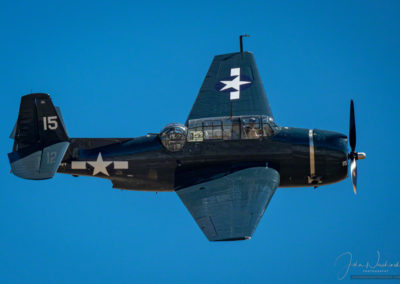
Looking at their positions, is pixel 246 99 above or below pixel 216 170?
above

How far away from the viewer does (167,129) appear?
80.1ft

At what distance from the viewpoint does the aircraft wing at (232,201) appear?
21.7 m

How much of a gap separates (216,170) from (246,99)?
2881 mm

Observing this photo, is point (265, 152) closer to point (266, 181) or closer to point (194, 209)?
point (266, 181)

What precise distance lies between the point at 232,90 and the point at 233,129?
2497 millimetres

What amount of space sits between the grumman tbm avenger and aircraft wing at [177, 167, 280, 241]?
0.10 feet

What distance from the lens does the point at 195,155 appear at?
24469 mm

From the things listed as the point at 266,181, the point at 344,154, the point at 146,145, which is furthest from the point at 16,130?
the point at 344,154

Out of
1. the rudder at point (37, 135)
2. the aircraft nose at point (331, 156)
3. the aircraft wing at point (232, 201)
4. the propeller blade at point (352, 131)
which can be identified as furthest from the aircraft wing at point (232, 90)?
the rudder at point (37, 135)

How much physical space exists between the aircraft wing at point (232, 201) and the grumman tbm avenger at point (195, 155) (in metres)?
0.03

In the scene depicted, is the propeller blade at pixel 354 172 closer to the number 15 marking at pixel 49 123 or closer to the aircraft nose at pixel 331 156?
the aircraft nose at pixel 331 156

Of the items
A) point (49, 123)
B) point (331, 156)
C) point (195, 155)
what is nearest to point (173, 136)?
point (195, 155)

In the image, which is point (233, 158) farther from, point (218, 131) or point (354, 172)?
point (354, 172)

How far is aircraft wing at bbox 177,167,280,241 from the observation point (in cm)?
2171
